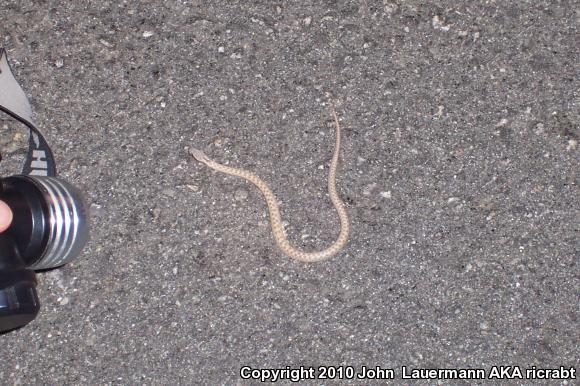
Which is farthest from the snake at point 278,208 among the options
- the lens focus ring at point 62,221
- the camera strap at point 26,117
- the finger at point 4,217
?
the finger at point 4,217

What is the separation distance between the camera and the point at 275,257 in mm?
3547

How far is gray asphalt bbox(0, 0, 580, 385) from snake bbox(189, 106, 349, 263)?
0.05 metres

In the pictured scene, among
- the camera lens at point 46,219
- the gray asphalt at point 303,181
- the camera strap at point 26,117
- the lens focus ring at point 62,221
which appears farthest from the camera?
the camera strap at point 26,117

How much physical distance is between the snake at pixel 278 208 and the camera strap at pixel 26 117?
0.81 metres

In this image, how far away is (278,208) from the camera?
359 centimetres

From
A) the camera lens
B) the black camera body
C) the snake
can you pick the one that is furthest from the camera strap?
the snake

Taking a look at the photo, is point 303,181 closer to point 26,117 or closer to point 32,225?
point 32,225

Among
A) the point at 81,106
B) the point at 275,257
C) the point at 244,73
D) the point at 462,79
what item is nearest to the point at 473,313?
the point at 275,257

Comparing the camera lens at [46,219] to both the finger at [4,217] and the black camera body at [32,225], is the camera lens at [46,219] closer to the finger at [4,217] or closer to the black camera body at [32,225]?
the black camera body at [32,225]

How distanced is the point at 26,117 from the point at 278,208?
60.6 inches

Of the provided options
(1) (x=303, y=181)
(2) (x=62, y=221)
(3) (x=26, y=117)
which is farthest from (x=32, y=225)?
(1) (x=303, y=181)

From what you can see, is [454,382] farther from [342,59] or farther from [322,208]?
[342,59]

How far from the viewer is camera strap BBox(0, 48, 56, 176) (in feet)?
11.8

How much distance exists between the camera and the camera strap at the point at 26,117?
359cm
